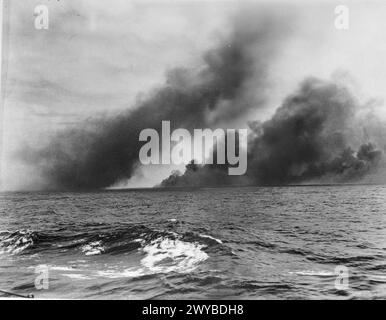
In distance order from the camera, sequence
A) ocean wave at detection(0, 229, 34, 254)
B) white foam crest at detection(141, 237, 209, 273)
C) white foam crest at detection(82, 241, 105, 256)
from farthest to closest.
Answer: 1. ocean wave at detection(0, 229, 34, 254)
2. white foam crest at detection(82, 241, 105, 256)
3. white foam crest at detection(141, 237, 209, 273)

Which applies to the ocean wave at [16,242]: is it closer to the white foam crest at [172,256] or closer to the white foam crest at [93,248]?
the white foam crest at [93,248]

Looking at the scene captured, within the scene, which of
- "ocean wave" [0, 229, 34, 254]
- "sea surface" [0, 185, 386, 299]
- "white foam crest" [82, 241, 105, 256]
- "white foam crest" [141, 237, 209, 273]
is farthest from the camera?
"ocean wave" [0, 229, 34, 254]

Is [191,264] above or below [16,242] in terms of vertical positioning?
above

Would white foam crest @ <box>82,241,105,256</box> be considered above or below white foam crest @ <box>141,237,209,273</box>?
below

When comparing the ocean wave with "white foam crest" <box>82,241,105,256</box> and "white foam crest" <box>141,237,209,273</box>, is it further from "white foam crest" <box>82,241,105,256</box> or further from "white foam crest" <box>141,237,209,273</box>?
"white foam crest" <box>141,237,209,273</box>

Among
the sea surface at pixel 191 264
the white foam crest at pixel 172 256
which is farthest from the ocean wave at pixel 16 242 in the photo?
the white foam crest at pixel 172 256

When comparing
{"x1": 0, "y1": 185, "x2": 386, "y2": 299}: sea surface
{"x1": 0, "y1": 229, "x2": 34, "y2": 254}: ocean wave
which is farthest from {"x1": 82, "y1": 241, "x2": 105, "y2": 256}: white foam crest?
{"x1": 0, "y1": 229, "x2": 34, "y2": 254}: ocean wave

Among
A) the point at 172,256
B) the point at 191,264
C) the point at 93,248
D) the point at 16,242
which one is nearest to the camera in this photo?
the point at 191,264

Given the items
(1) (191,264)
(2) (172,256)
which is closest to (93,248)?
(2) (172,256)

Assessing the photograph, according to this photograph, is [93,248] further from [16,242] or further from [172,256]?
[172,256]

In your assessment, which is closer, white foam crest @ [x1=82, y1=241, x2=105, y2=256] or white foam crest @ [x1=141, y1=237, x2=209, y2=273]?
white foam crest @ [x1=141, y1=237, x2=209, y2=273]
